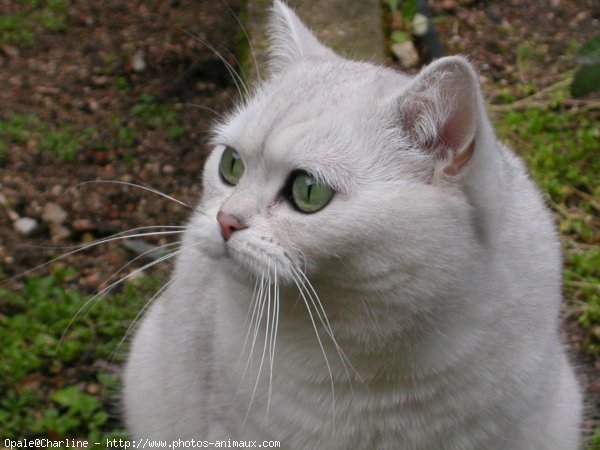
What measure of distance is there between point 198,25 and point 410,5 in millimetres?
1076

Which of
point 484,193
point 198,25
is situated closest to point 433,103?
point 484,193

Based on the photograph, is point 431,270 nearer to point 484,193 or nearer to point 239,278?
point 484,193

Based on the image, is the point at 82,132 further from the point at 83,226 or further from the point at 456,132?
the point at 456,132

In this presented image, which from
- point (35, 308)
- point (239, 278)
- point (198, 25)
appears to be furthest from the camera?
point (198, 25)

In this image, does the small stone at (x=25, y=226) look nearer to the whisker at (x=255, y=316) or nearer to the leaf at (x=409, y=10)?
the whisker at (x=255, y=316)

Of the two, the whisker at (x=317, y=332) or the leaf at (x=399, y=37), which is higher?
the whisker at (x=317, y=332)

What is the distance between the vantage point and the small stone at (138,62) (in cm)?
397

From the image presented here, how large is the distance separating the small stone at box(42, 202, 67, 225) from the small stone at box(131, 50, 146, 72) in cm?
98

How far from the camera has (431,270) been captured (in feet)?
5.50

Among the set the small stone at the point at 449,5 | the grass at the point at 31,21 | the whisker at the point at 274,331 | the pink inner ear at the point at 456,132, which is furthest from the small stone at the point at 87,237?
the small stone at the point at 449,5

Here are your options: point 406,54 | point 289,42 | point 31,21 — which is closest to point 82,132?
point 31,21

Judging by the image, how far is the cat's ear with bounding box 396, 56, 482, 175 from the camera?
1585 mm

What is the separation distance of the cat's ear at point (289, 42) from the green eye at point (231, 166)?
34 centimetres

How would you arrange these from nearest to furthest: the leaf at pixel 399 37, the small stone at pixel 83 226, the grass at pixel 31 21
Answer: the small stone at pixel 83 226 < the leaf at pixel 399 37 < the grass at pixel 31 21
